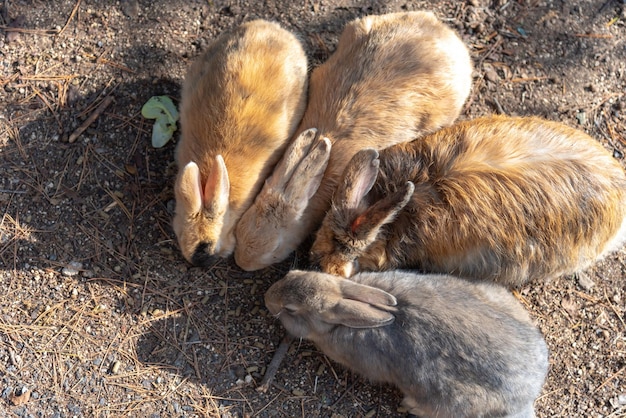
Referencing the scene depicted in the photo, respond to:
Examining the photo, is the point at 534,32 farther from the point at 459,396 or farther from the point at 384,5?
the point at 459,396

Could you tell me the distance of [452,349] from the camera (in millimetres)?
4055

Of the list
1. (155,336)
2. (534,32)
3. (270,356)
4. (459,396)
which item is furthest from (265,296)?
(534,32)

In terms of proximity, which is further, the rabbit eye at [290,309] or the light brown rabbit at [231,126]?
the light brown rabbit at [231,126]

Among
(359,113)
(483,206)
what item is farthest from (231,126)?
(483,206)

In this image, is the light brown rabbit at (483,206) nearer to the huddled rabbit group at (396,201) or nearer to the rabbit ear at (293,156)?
the huddled rabbit group at (396,201)

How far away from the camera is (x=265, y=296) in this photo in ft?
15.1

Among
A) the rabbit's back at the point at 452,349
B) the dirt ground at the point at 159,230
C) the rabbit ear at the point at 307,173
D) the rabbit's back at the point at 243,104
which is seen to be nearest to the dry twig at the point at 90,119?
the dirt ground at the point at 159,230

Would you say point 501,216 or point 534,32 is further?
point 534,32

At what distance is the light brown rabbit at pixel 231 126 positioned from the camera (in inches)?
178

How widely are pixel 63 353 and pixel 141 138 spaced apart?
1.95m

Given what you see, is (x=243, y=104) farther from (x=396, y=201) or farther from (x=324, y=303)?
(x=324, y=303)

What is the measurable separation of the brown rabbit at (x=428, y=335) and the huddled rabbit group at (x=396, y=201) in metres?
0.01

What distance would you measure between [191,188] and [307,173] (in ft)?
2.99

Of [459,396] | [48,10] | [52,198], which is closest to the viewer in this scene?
[459,396]
